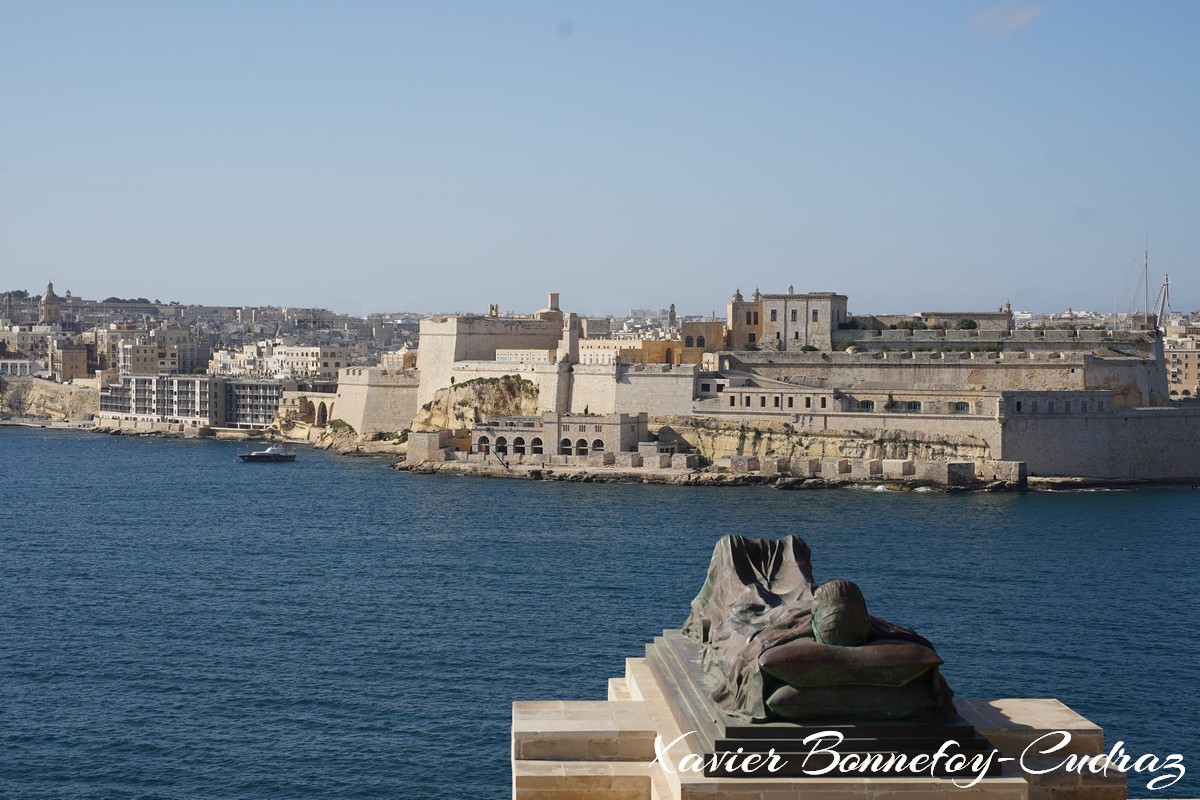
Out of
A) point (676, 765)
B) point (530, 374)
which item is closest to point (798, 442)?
point (530, 374)

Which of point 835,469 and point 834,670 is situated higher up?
point 834,670

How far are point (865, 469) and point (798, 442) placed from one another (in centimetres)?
224

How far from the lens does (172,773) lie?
13.2 meters

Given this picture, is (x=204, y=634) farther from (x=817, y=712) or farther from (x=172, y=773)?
(x=817, y=712)

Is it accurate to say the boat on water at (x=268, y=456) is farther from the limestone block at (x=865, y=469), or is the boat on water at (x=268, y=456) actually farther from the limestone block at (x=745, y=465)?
the limestone block at (x=865, y=469)

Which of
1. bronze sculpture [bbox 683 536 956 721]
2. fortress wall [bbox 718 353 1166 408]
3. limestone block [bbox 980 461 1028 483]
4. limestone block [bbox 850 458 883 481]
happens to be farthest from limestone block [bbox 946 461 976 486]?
bronze sculpture [bbox 683 536 956 721]

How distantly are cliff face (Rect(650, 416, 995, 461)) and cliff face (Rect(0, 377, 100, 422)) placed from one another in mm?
34224

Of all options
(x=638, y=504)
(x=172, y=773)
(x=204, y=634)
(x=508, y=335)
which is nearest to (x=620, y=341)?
(x=508, y=335)

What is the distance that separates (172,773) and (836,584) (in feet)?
24.7

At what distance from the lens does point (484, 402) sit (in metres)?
44.1

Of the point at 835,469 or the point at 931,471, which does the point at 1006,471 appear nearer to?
the point at 931,471

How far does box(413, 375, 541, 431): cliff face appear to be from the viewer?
43.9m

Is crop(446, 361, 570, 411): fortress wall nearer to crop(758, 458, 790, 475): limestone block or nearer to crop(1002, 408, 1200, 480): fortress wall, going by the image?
crop(758, 458, 790, 475): limestone block

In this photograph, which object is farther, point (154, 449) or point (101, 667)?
point (154, 449)
